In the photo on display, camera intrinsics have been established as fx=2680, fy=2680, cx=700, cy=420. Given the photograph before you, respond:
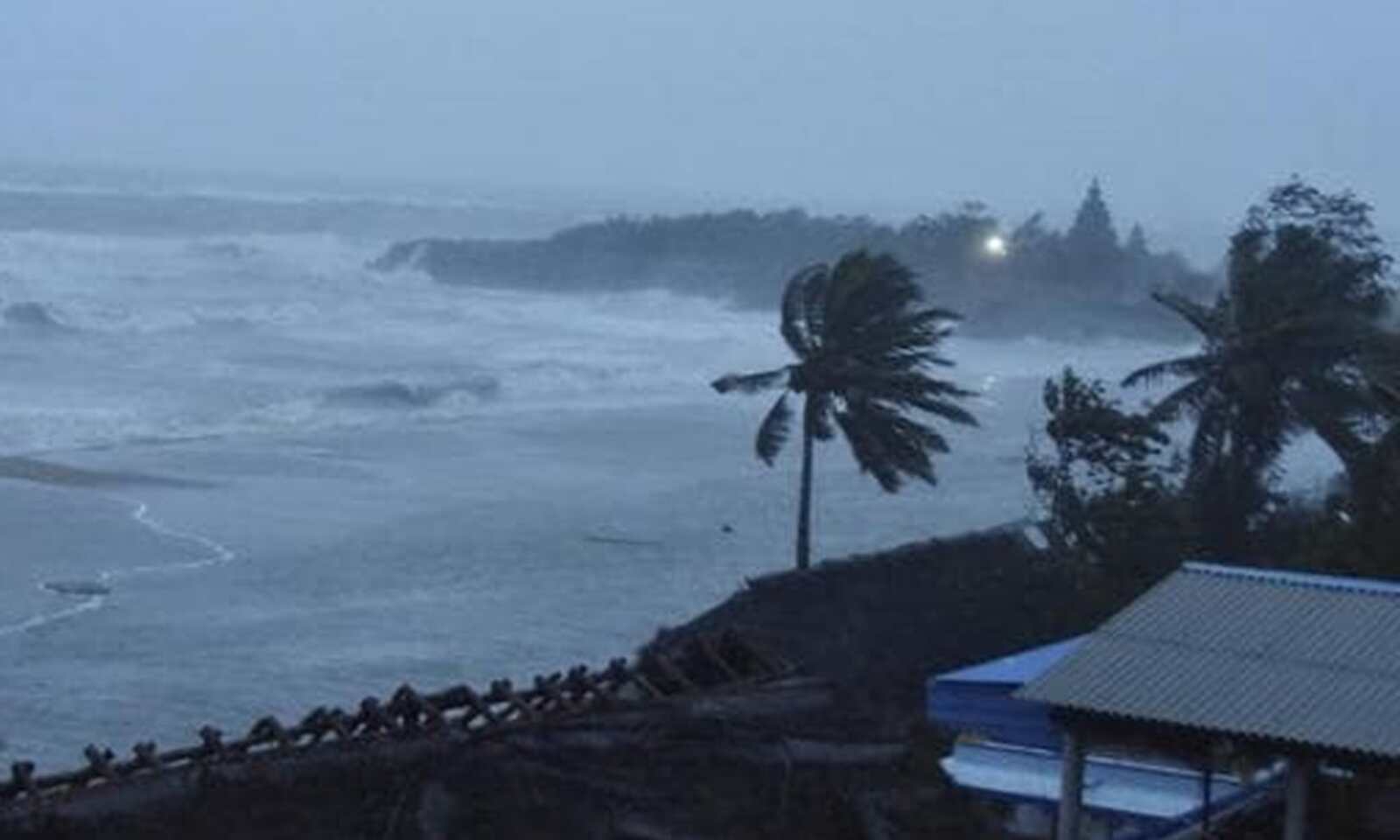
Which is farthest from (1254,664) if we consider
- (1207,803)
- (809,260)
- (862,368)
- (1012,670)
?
(809,260)

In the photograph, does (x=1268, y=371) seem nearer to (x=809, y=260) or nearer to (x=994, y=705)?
(x=994, y=705)

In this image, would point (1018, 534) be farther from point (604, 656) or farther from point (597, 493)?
point (597, 493)

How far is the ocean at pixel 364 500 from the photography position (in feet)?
66.4

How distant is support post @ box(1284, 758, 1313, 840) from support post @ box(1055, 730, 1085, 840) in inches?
36.5

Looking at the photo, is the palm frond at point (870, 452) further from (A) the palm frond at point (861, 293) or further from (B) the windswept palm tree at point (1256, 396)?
(B) the windswept palm tree at point (1256, 396)

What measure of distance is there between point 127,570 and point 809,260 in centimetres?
6212

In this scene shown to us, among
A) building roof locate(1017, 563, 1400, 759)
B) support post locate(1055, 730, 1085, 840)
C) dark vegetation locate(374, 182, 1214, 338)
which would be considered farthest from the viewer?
dark vegetation locate(374, 182, 1214, 338)

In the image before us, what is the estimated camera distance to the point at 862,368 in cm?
2531

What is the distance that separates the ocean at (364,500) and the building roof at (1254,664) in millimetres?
8277

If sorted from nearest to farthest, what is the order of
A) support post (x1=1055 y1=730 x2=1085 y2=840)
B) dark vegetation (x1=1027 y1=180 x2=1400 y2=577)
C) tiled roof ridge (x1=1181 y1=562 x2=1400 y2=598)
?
support post (x1=1055 y1=730 x2=1085 y2=840) → tiled roof ridge (x1=1181 y1=562 x2=1400 y2=598) → dark vegetation (x1=1027 y1=180 x2=1400 y2=577)

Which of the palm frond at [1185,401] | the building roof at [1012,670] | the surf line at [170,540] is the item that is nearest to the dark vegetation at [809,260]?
the surf line at [170,540]

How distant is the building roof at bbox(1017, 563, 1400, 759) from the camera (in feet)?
33.7

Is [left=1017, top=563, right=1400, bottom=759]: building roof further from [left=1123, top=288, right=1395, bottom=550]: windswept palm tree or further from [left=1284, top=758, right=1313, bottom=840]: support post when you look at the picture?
[left=1123, top=288, right=1395, bottom=550]: windswept palm tree

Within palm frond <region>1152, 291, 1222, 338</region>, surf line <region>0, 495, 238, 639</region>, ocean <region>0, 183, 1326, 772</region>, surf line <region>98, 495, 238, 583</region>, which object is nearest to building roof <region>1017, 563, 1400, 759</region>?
ocean <region>0, 183, 1326, 772</region>
